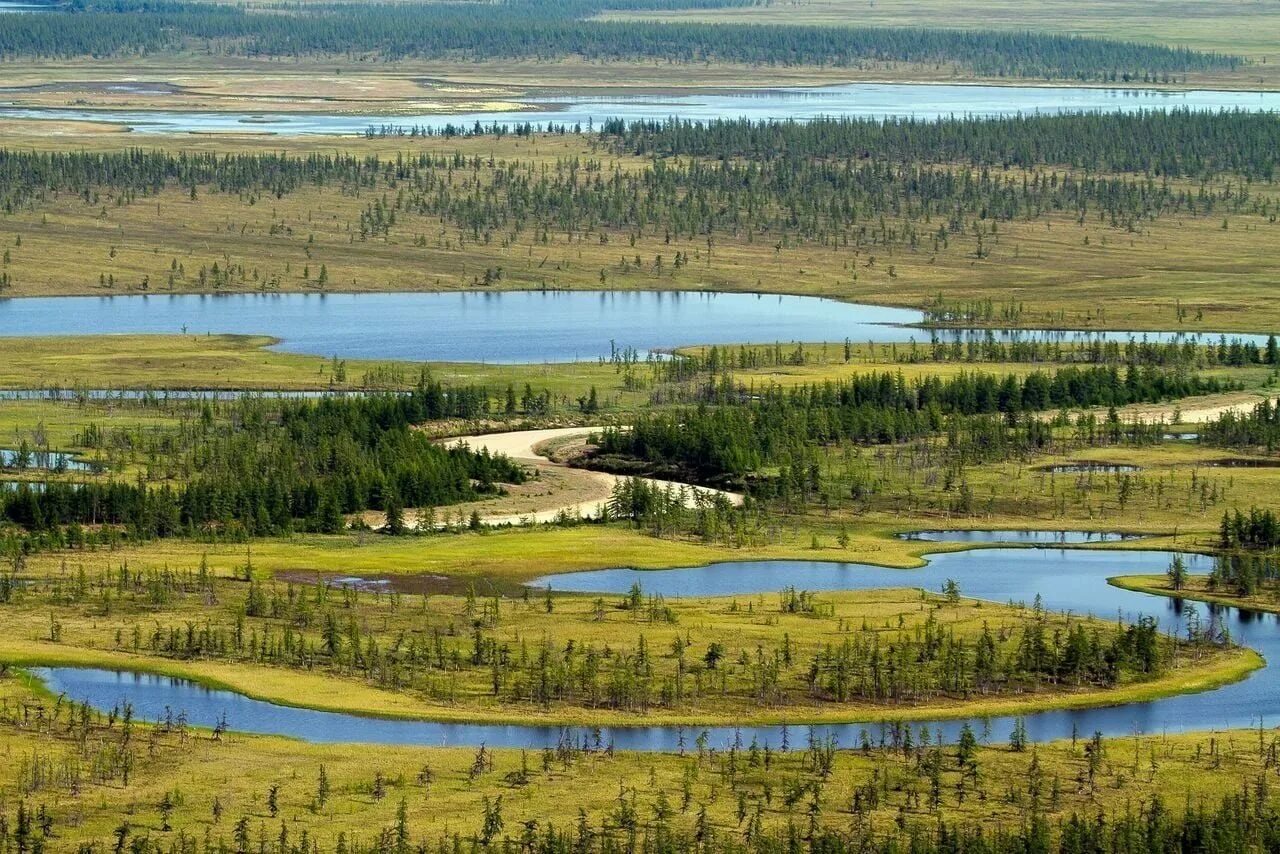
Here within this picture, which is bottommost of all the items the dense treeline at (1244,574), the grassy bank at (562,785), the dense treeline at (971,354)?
the grassy bank at (562,785)

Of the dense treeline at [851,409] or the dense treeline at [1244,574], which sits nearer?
the dense treeline at [1244,574]

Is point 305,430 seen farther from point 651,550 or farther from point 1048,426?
point 1048,426

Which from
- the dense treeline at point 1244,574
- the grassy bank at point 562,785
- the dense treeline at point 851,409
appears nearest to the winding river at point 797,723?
the grassy bank at point 562,785

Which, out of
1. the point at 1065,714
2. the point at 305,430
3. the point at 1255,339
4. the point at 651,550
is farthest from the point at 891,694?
the point at 1255,339

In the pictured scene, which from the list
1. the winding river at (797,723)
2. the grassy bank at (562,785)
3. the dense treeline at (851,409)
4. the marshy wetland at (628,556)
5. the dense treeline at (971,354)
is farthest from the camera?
the dense treeline at (971,354)

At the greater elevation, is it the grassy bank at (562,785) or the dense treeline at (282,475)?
the dense treeline at (282,475)

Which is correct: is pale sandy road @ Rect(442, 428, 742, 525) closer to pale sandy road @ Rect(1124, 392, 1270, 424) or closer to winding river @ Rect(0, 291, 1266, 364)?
winding river @ Rect(0, 291, 1266, 364)

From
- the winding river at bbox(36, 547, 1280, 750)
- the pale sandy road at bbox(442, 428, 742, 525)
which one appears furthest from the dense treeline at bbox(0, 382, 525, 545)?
the winding river at bbox(36, 547, 1280, 750)

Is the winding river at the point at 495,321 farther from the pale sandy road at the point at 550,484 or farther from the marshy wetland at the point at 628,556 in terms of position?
the pale sandy road at the point at 550,484
